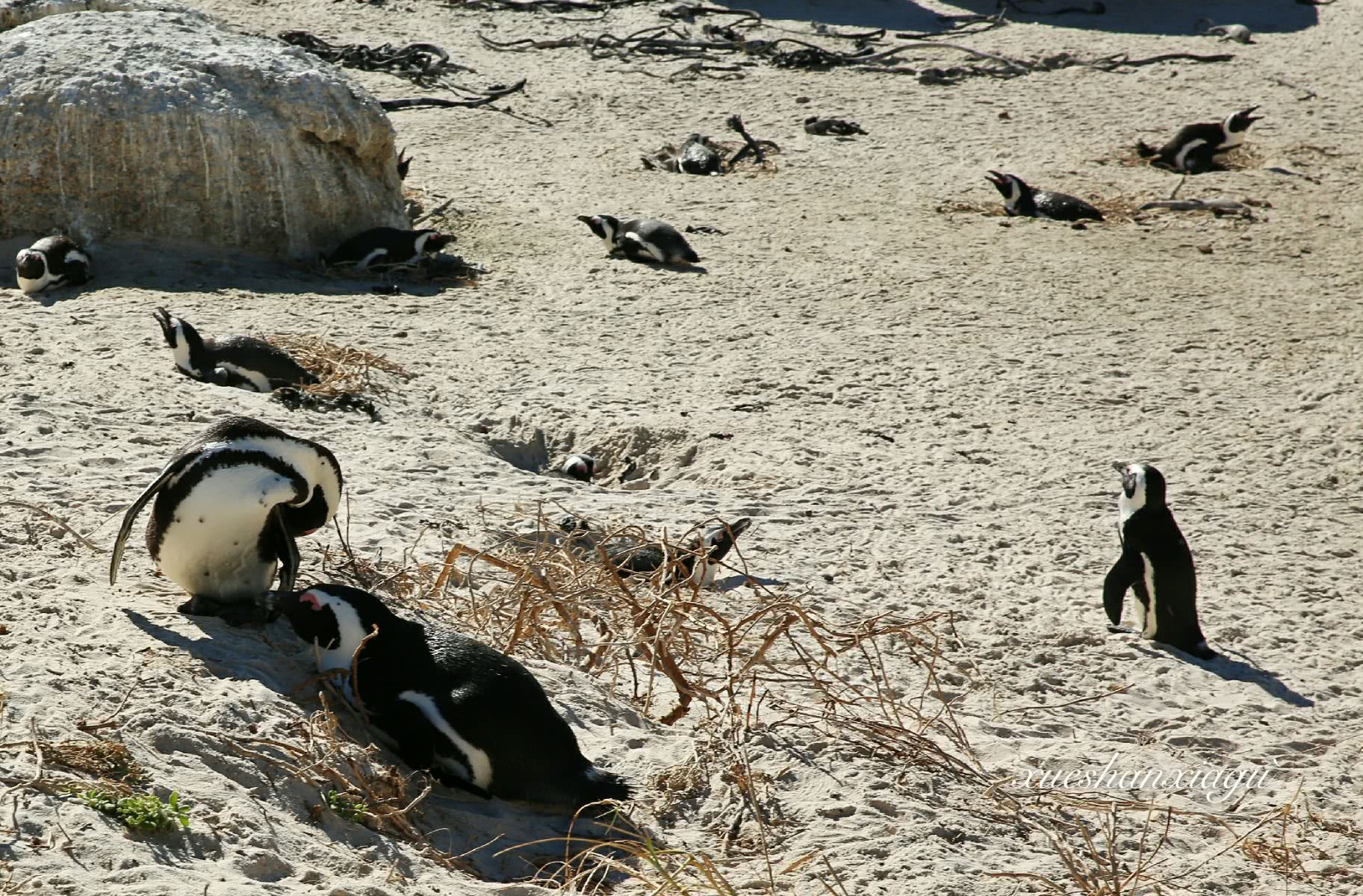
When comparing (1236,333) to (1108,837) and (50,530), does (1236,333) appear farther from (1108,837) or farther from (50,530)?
(50,530)

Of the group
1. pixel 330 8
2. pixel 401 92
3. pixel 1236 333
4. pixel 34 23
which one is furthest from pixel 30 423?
pixel 330 8

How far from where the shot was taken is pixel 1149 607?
460 centimetres

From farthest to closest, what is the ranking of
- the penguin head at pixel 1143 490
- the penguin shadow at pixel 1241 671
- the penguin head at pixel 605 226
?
the penguin head at pixel 605 226, the penguin head at pixel 1143 490, the penguin shadow at pixel 1241 671

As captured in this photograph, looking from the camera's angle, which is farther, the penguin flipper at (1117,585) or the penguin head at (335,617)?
the penguin flipper at (1117,585)

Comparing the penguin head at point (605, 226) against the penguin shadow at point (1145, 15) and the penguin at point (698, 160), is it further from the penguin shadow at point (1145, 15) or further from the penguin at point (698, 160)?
the penguin shadow at point (1145, 15)

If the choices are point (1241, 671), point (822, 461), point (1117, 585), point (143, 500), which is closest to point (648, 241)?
point (822, 461)

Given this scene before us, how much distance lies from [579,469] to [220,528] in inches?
99.3

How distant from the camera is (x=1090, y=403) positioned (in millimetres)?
6645

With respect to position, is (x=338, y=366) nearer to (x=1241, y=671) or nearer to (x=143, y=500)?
(x=143, y=500)

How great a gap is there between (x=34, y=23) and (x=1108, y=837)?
797 cm

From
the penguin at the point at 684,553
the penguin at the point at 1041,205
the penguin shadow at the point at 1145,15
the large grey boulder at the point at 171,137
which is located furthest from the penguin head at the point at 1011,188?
the penguin shadow at the point at 1145,15

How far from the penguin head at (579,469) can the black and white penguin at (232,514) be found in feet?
7.55

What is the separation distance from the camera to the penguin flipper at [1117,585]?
4703 mm

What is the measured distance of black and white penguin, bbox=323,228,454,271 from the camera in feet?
26.7
